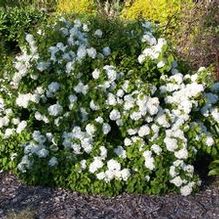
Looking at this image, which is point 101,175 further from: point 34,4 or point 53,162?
point 34,4

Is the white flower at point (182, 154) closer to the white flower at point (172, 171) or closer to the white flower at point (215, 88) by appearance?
the white flower at point (172, 171)

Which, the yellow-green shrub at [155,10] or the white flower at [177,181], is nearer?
the white flower at [177,181]

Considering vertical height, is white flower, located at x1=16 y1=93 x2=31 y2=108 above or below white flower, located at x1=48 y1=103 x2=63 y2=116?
above

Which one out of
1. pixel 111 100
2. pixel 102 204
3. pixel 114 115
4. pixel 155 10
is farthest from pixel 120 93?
Result: pixel 155 10


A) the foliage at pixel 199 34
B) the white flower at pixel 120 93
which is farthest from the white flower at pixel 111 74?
the foliage at pixel 199 34

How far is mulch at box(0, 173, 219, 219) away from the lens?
534cm

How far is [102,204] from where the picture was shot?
5520 millimetres

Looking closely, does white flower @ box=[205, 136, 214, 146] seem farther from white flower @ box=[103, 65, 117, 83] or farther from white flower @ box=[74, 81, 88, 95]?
white flower @ box=[74, 81, 88, 95]

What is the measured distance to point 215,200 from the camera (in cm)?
565

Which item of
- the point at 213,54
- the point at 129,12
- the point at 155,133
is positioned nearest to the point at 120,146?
the point at 155,133

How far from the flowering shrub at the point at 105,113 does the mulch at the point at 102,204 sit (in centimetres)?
9

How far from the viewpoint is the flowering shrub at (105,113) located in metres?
5.66

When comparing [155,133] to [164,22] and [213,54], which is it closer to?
[213,54]

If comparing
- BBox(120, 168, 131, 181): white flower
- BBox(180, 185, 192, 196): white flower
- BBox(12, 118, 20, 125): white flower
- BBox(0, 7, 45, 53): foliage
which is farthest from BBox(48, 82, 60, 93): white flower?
BBox(0, 7, 45, 53): foliage
